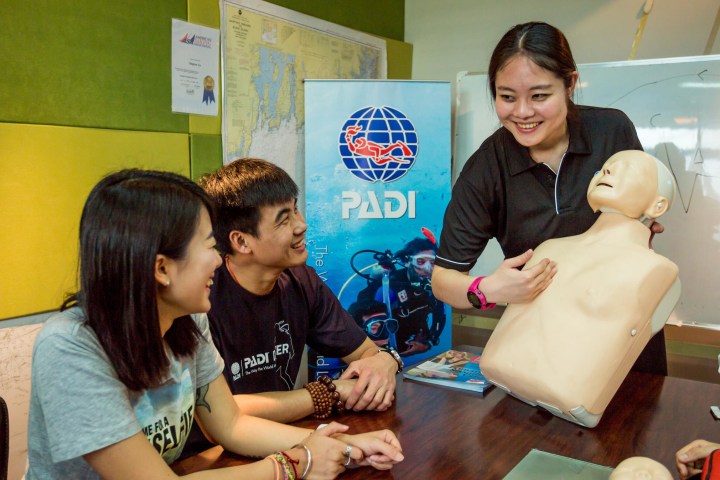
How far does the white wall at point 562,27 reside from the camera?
→ 2750 millimetres

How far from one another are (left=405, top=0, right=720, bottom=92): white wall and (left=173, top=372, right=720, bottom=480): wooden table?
1.92 m

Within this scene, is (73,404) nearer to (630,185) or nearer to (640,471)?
(640,471)

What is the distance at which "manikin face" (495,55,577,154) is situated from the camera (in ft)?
4.59

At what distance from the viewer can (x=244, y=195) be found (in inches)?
61.0

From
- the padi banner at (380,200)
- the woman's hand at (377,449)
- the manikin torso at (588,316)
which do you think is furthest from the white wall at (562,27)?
the woman's hand at (377,449)

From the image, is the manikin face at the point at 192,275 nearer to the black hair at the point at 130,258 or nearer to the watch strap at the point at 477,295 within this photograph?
the black hair at the point at 130,258

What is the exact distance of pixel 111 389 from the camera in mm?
926

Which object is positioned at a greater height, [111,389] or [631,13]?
[631,13]

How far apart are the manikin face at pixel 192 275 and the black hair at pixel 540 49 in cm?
82

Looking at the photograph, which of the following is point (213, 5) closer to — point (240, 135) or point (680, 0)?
point (240, 135)

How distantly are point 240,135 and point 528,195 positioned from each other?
1468 mm

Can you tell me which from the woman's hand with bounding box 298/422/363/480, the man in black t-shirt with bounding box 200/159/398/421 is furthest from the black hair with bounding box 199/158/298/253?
the woman's hand with bounding box 298/422/363/480

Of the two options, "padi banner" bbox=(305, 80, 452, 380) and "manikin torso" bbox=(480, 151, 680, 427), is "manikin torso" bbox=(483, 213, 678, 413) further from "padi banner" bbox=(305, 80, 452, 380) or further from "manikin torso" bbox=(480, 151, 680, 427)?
"padi banner" bbox=(305, 80, 452, 380)

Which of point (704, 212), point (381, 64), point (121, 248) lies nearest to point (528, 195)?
point (121, 248)
